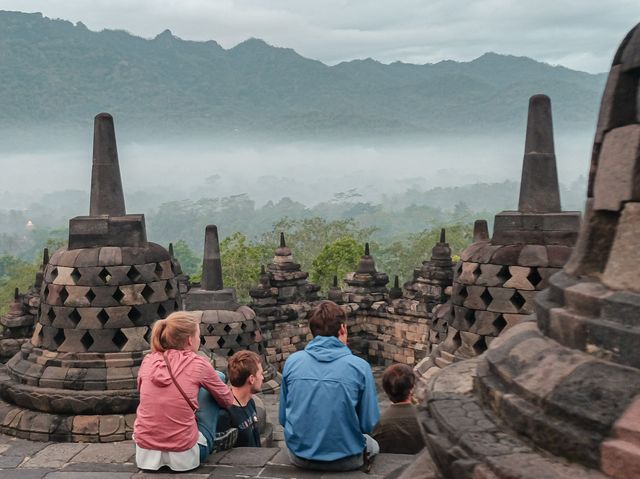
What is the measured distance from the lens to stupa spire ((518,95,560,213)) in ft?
26.9

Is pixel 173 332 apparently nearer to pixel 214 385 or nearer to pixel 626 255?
pixel 214 385

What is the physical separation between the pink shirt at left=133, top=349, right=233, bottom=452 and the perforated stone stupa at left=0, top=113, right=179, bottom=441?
9.03ft

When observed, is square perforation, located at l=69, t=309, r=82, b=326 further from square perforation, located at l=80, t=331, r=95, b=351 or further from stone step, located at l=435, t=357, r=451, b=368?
stone step, located at l=435, t=357, r=451, b=368

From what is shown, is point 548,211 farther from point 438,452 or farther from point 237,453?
point 438,452

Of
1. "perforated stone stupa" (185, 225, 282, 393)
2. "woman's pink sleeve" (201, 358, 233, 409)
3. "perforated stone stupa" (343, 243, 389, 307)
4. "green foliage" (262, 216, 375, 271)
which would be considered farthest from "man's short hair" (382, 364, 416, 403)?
"green foliage" (262, 216, 375, 271)

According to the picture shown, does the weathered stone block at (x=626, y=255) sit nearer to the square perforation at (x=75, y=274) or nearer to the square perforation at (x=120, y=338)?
the square perforation at (x=120, y=338)

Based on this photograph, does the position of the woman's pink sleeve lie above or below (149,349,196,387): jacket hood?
below

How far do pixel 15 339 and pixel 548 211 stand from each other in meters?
12.3

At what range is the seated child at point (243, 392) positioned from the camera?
16.0 ft

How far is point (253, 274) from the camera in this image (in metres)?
39.0

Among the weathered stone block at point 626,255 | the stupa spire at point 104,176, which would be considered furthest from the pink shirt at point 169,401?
the stupa spire at point 104,176

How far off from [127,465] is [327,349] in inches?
64.3

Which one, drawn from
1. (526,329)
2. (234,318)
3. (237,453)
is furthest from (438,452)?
(234,318)

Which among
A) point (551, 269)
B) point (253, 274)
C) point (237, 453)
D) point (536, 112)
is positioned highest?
point (536, 112)
